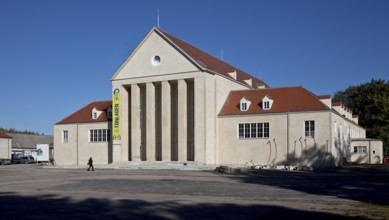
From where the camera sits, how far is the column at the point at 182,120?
50.4 meters

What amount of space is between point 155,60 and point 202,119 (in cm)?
928

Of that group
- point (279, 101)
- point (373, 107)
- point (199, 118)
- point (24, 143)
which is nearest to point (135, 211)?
point (199, 118)

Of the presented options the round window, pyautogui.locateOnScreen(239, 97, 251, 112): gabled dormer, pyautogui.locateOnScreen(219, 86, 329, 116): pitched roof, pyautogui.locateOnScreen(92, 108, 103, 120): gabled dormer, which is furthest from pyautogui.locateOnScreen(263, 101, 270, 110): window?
pyautogui.locateOnScreen(92, 108, 103, 120): gabled dormer

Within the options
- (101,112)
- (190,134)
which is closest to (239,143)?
(190,134)

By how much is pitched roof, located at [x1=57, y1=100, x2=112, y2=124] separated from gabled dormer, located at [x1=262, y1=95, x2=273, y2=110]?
66.6 ft

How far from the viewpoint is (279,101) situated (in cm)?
4919

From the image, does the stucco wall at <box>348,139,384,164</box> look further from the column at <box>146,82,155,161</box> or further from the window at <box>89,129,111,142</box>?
the window at <box>89,129,111,142</box>

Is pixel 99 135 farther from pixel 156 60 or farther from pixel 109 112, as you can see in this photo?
pixel 156 60

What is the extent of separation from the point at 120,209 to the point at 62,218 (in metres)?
2.49

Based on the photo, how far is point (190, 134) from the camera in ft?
170

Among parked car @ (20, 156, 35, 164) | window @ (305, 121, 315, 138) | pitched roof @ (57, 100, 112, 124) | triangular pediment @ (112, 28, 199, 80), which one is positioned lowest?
parked car @ (20, 156, 35, 164)

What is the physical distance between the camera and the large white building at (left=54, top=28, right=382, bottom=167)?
46.1 metres

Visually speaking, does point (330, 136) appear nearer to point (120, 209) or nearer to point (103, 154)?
point (103, 154)

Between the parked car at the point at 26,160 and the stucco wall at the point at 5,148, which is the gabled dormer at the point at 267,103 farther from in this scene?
the stucco wall at the point at 5,148
